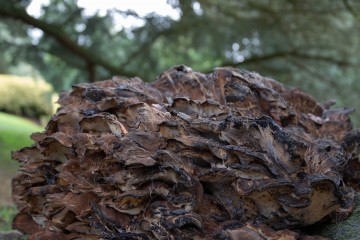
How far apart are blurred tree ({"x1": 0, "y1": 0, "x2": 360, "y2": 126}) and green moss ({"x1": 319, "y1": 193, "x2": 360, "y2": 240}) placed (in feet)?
25.6

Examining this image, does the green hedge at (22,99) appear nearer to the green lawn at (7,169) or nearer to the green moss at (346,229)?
the green lawn at (7,169)

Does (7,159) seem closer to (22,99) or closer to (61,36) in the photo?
(61,36)

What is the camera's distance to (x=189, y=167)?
250 cm

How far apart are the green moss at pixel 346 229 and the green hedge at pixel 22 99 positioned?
23.3 meters

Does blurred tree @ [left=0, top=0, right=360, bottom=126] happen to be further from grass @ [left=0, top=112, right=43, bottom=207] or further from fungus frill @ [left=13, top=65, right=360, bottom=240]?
fungus frill @ [left=13, top=65, right=360, bottom=240]

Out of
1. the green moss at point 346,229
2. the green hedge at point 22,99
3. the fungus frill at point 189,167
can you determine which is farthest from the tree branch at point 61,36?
the green hedge at point 22,99

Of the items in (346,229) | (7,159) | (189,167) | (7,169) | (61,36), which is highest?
(189,167)

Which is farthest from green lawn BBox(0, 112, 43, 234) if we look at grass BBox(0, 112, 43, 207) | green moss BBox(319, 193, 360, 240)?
green moss BBox(319, 193, 360, 240)

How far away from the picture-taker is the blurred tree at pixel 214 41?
10.2 meters

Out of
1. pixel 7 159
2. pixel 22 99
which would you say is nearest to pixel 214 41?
pixel 7 159

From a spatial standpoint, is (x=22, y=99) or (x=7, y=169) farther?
(x=22, y=99)

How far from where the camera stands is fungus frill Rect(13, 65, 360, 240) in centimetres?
241

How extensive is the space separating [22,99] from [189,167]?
2452 cm

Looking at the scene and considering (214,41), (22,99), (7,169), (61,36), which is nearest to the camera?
(61,36)
